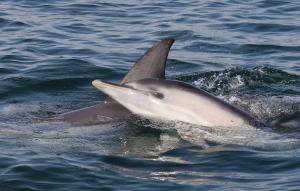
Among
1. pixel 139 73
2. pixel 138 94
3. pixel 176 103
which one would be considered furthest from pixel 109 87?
pixel 176 103

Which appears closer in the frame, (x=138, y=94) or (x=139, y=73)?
(x=138, y=94)

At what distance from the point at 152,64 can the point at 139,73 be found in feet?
0.82

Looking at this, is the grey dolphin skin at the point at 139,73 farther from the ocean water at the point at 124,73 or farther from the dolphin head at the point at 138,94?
the dolphin head at the point at 138,94

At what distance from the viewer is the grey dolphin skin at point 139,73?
11594mm

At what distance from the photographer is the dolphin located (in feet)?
35.7

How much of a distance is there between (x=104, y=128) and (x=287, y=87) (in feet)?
15.1

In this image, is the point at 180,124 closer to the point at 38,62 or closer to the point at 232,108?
the point at 232,108

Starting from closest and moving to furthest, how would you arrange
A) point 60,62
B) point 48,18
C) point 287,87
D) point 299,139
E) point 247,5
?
1. point 299,139
2. point 287,87
3. point 60,62
4. point 48,18
5. point 247,5

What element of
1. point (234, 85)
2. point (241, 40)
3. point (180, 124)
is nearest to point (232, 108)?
point (180, 124)

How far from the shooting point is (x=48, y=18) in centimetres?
2105

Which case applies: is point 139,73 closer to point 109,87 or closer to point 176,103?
point 109,87

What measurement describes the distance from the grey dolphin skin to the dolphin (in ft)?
1.73

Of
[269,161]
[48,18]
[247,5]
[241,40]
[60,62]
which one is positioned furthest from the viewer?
[247,5]

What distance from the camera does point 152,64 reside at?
11.6 meters
